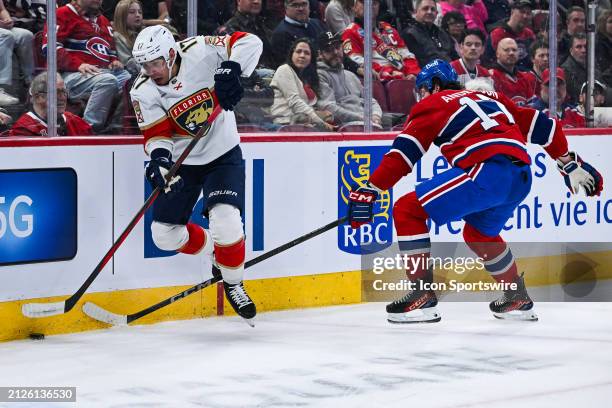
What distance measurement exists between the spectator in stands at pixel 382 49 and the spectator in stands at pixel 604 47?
1237mm

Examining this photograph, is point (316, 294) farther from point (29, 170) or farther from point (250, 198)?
point (29, 170)

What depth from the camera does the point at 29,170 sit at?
192 inches

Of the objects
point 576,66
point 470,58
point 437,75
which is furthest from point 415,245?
point 576,66

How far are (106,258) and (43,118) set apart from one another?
63cm

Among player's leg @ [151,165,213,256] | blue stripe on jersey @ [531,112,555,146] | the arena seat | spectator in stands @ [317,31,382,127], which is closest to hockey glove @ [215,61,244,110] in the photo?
player's leg @ [151,165,213,256]

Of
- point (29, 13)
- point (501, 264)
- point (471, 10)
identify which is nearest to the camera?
point (29, 13)

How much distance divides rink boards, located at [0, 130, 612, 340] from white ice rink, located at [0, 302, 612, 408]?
160 mm

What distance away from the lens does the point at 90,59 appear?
17.0ft

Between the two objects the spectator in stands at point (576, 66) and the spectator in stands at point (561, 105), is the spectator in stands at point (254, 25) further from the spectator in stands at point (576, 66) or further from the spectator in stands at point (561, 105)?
the spectator in stands at point (576, 66)

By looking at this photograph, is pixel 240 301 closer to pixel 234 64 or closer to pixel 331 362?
pixel 331 362

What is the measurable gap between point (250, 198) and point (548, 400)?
221 centimetres

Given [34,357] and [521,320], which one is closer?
[34,357]

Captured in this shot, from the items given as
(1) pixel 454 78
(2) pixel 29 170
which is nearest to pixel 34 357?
(2) pixel 29 170

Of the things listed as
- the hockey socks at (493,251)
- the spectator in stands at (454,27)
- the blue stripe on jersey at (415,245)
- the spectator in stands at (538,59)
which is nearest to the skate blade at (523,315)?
the hockey socks at (493,251)
